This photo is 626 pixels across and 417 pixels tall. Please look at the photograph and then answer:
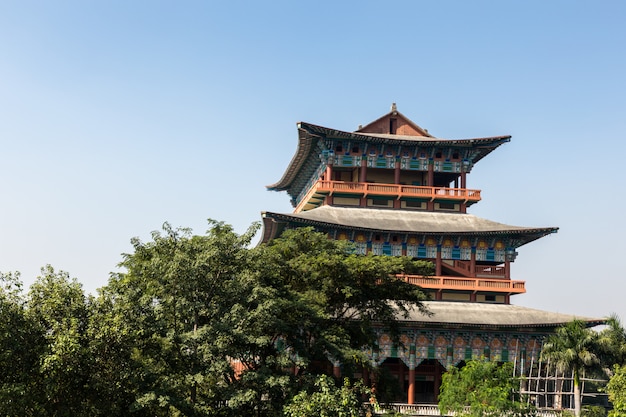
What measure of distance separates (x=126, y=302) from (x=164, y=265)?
249 cm

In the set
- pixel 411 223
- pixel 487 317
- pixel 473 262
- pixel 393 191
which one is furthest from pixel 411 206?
pixel 487 317

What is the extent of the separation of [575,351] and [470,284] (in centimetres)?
1005

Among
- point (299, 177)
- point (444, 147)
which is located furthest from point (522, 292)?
point (299, 177)

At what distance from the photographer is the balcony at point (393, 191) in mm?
62000

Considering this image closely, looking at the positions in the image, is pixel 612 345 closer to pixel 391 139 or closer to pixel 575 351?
pixel 575 351

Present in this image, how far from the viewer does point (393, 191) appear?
205 feet

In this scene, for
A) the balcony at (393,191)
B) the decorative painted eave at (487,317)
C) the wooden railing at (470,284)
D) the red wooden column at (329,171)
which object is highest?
the red wooden column at (329,171)

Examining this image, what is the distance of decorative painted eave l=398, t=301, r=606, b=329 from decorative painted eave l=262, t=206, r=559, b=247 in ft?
15.6

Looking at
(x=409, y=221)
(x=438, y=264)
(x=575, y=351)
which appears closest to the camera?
(x=575, y=351)

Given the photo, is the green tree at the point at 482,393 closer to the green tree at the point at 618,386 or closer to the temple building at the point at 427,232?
the green tree at the point at 618,386

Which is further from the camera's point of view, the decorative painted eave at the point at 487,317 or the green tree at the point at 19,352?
→ the decorative painted eave at the point at 487,317

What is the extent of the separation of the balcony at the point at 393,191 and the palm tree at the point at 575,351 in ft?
46.4

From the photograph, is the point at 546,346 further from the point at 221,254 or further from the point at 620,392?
the point at 221,254

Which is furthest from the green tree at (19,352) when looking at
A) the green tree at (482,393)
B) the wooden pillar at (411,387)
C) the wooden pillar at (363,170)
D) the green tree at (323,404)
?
the wooden pillar at (363,170)
